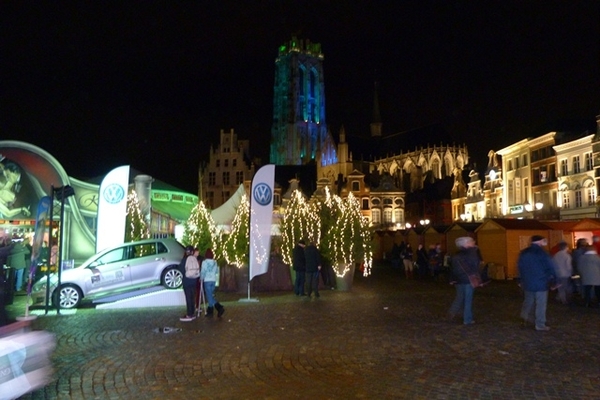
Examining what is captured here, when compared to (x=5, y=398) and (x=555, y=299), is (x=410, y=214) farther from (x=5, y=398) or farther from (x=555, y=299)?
(x=5, y=398)

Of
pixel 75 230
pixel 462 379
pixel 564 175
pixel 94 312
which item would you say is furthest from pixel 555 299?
pixel 564 175

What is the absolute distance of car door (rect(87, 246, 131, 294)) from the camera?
15.1 meters

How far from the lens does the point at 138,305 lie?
1441cm

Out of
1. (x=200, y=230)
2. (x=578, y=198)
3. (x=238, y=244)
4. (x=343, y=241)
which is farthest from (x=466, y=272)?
(x=578, y=198)

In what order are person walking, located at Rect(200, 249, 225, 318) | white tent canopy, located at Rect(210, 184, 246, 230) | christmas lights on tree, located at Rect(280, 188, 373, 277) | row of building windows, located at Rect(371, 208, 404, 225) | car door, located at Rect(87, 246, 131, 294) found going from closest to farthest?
person walking, located at Rect(200, 249, 225, 318) < car door, located at Rect(87, 246, 131, 294) < christmas lights on tree, located at Rect(280, 188, 373, 277) < white tent canopy, located at Rect(210, 184, 246, 230) < row of building windows, located at Rect(371, 208, 404, 225)

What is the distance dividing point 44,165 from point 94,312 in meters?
17.8

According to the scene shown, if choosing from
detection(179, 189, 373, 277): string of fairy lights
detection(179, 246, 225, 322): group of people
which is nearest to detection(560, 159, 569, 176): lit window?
detection(179, 189, 373, 277): string of fairy lights

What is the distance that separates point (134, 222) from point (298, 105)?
7864 centimetres

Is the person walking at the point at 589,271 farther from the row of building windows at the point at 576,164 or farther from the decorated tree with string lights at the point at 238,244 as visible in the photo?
the row of building windows at the point at 576,164

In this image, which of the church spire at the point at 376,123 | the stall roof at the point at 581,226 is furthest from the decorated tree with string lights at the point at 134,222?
the church spire at the point at 376,123

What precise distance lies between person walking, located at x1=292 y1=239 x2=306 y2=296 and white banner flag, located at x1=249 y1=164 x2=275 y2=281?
0.87 m

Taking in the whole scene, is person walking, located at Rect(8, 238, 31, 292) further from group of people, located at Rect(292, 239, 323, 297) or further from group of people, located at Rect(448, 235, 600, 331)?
group of people, located at Rect(448, 235, 600, 331)

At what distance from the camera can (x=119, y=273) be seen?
15.4 metres

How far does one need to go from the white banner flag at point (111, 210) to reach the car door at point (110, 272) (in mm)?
2119
